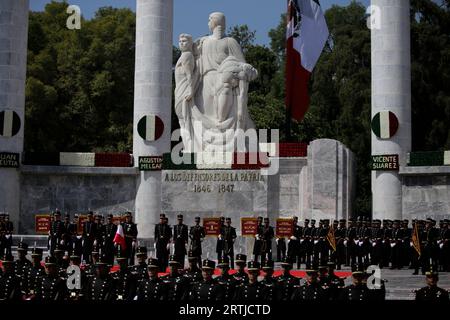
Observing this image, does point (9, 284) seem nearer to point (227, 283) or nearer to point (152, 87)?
point (227, 283)

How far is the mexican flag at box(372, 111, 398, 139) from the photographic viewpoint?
30.0 m

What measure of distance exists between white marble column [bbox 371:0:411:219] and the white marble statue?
461 centimetres

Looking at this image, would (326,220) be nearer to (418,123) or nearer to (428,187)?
(428,187)

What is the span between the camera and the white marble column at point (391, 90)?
30.1 m

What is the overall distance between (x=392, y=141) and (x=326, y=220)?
217 inches

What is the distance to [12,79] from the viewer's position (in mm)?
32188

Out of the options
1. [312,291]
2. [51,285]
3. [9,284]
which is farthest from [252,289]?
[9,284]

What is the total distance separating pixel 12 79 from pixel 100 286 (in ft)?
64.9

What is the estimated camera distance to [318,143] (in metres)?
28.7

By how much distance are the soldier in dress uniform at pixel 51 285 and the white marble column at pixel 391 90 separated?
58.2 ft

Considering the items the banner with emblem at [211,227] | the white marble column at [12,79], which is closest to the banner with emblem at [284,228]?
the banner with emblem at [211,227]

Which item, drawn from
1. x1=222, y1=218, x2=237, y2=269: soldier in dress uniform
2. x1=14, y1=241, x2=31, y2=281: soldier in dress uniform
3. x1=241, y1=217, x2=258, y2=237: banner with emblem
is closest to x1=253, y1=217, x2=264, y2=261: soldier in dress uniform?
x1=241, y1=217, x2=258, y2=237: banner with emblem

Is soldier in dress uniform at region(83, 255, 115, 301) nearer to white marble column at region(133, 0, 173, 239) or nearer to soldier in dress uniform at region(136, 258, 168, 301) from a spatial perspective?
soldier in dress uniform at region(136, 258, 168, 301)
